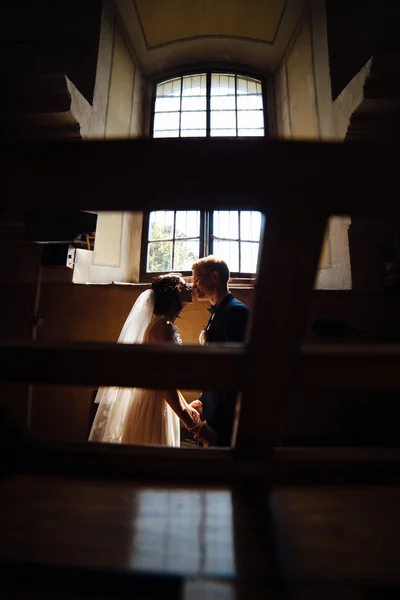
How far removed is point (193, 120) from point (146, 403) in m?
3.39

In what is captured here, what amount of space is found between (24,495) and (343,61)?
3616 mm

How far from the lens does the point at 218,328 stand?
198cm

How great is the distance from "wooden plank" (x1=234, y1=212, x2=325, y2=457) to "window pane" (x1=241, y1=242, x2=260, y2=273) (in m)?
2.48

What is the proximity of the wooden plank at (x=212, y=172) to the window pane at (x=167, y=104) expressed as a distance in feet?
12.9

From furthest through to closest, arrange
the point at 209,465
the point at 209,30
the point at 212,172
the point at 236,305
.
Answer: the point at 209,30 → the point at 236,305 → the point at 209,465 → the point at 212,172

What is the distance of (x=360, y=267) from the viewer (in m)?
2.24

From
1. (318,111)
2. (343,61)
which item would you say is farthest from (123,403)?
(343,61)

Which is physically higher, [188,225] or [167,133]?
[167,133]

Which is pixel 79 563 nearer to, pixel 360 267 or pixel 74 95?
pixel 360 267

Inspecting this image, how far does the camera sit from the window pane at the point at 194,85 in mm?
3875

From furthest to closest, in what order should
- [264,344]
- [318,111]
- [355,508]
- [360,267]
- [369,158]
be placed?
[318,111]
[360,267]
[355,508]
[264,344]
[369,158]

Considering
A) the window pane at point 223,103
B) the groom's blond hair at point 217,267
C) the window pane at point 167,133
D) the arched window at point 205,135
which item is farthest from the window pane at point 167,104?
the groom's blond hair at point 217,267

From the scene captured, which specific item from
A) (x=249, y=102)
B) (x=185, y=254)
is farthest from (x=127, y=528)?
(x=249, y=102)

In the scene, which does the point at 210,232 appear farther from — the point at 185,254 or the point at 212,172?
the point at 212,172
